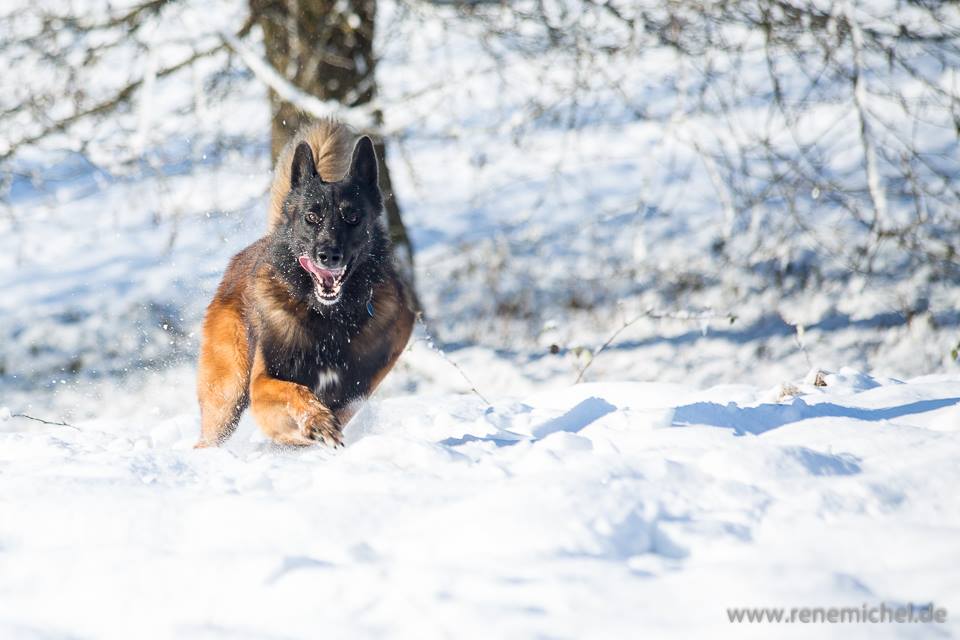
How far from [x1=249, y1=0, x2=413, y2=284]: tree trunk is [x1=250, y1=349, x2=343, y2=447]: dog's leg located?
3455mm

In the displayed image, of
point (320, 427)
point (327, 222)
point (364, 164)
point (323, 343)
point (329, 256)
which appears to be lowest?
point (320, 427)

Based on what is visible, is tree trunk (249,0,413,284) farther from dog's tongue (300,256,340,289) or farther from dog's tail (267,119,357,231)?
dog's tongue (300,256,340,289)

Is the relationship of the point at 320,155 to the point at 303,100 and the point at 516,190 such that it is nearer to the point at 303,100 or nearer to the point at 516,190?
the point at 303,100

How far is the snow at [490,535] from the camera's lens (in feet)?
6.72

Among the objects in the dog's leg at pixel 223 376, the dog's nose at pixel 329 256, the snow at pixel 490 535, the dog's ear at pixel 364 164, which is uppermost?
the dog's ear at pixel 364 164

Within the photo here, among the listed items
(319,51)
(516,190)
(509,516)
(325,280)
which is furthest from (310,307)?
(516,190)

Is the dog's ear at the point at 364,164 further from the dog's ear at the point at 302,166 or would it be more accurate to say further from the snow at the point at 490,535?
the snow at the point at 490,535

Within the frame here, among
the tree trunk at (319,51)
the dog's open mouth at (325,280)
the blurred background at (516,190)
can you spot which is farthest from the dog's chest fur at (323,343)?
the tree trunk at (319,51)

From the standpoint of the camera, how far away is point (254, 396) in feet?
13.8

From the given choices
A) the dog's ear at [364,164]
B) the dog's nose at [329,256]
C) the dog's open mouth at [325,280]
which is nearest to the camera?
the dog's nose at [329,256]

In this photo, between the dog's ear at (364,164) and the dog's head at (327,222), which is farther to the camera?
the dog's ear at (364,164)

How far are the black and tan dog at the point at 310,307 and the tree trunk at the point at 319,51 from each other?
277 centimetres

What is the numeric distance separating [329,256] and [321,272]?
131mm

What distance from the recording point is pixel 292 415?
3.96 meters
